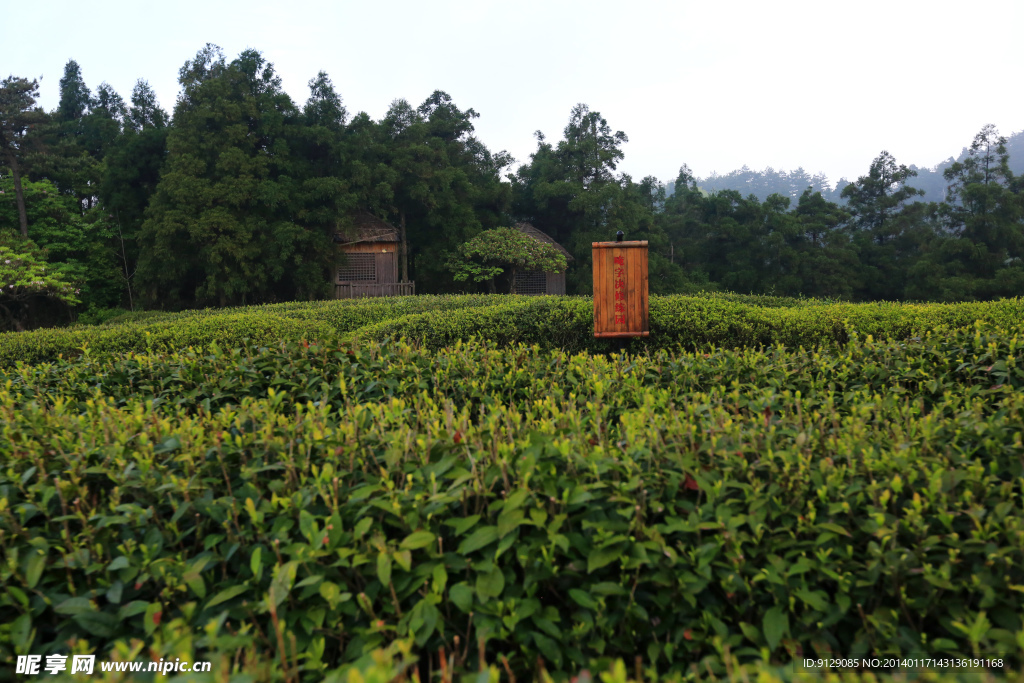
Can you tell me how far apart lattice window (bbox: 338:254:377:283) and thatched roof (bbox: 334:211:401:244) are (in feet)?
2.56

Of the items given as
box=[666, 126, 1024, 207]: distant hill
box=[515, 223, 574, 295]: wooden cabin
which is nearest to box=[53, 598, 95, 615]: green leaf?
box=[515, 223, 574, 295]: wooden cabin

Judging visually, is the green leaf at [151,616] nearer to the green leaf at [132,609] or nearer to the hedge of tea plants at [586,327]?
→ the green leaf at [132,609]

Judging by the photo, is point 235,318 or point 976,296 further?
point 976,296

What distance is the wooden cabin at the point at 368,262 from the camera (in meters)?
24.2

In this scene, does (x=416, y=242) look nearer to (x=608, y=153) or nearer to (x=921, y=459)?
(x=608, y=153)

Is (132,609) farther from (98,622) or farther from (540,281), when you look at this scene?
(540,281)

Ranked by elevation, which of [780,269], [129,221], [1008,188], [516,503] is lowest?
[516,503]

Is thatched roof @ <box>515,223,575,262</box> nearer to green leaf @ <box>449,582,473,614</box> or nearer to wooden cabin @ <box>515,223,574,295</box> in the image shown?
wooden cabin @ <box>515,223,574,295</box>

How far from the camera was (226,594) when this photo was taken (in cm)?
163

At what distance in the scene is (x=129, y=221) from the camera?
82.6 feet

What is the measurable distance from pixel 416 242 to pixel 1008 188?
31.6 metres

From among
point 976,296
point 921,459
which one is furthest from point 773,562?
point 976,296

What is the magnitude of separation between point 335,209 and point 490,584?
23.2m

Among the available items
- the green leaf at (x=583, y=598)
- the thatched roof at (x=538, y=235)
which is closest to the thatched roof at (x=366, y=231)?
the thatched roof at (x=538, y=235)
